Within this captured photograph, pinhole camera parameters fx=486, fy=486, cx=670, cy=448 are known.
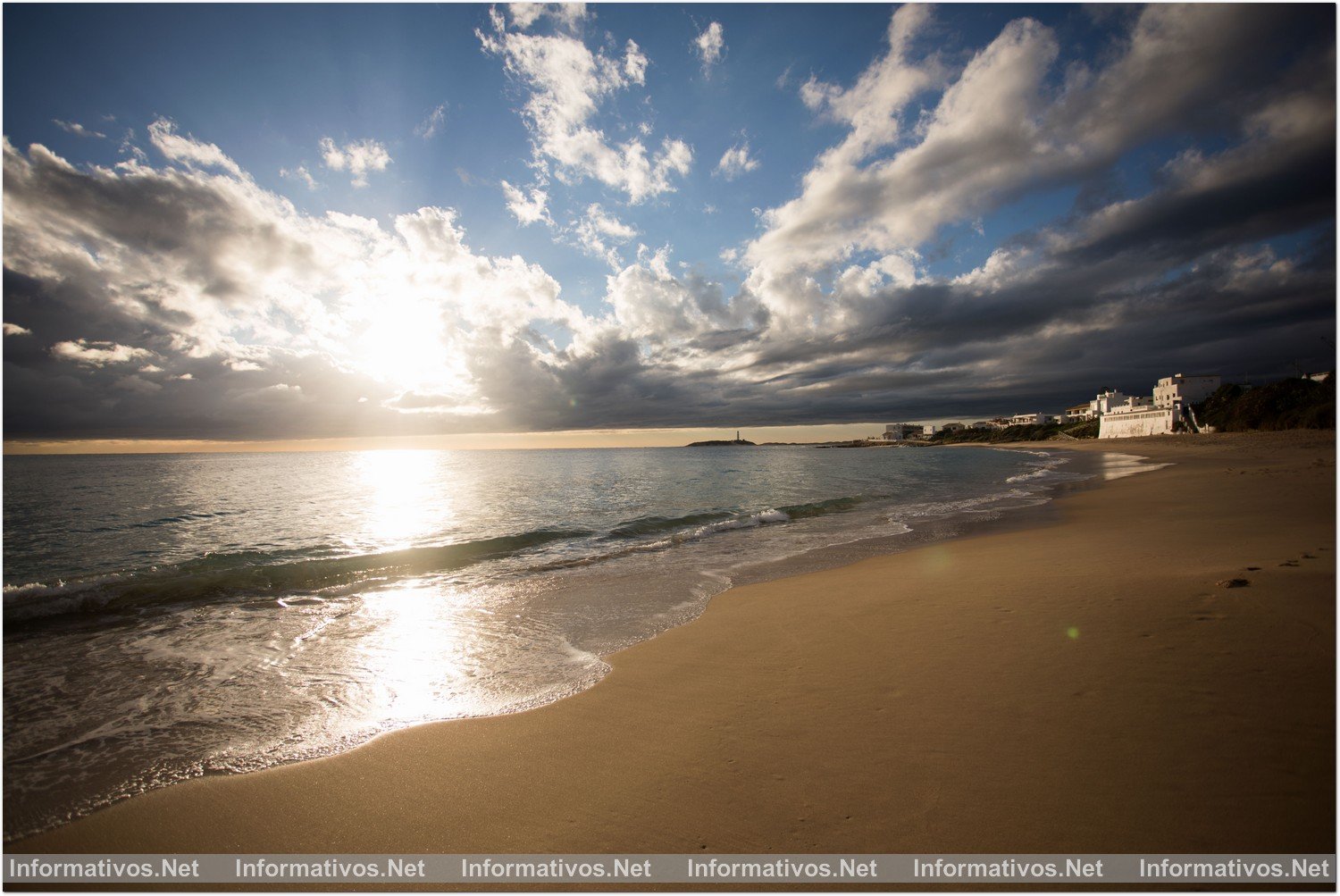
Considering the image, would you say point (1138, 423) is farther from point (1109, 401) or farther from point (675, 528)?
point (675, 528)

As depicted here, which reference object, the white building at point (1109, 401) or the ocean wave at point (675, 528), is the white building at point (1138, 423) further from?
the ocean wave at point (675, 528)

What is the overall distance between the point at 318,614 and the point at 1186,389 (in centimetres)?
13183

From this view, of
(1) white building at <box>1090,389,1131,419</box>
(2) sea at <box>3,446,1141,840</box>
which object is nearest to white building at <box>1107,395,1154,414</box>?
(1) white building at <box>1090,389,1131,419</box>

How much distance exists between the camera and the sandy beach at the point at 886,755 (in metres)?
3.20

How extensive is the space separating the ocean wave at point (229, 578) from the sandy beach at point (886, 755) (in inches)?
376

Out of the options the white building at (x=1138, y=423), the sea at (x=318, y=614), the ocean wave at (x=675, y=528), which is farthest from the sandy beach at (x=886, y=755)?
the white building at (x=1138, y=423)

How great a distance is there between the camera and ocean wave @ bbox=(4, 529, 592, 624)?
1034 centimetres

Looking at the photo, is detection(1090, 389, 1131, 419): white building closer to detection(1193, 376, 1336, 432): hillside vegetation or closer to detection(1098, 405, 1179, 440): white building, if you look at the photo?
detection(1098, 405, 1179, 440): white building

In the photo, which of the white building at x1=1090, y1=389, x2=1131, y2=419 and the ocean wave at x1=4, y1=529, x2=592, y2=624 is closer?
the ocean wave at x1=4, y1=529, x2=592, y2=624

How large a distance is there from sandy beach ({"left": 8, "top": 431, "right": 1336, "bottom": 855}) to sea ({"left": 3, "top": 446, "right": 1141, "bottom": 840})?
0.76m

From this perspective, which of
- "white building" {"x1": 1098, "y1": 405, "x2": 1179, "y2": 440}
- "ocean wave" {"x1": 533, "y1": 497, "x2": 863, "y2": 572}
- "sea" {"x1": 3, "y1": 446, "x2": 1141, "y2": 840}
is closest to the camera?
"sea" {"x1": 3, "y1": 446, "x2": 1141, "y2": 840}

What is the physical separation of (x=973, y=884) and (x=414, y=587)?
472 inches

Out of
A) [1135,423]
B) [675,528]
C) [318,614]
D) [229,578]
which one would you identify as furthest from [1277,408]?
[229,578]

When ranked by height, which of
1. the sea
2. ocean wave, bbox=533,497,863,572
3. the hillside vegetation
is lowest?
ocean wave, bbox=533,497,863,572
